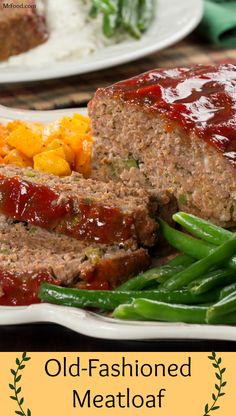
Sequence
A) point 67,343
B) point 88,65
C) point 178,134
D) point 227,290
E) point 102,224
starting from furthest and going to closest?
point 88,65 → point 178,134 → point 102,224 → point 67,343 → point 227,290

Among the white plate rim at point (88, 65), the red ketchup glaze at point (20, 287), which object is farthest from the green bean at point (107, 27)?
the red ketchup glaze at point (20, 287)

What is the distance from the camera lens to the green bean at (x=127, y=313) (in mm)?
5160

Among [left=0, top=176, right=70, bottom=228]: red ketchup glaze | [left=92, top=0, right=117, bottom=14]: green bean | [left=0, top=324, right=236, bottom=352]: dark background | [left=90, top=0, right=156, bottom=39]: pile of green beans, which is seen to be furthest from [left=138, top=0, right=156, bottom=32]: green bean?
[left=0, top=324, right=236, bottom=352]: dark background

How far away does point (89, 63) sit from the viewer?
9391mm

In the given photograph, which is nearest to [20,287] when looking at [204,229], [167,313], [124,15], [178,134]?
[167,313]

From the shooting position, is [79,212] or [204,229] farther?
[79,212]

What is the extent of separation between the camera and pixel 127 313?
5172mm

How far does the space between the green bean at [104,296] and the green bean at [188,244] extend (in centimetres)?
30

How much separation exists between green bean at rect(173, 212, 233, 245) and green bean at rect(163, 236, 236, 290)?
0.54 ft

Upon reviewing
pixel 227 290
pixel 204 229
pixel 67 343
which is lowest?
pixel 67 343

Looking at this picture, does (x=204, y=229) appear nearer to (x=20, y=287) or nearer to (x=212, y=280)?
(x=212, y=280)

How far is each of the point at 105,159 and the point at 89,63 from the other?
2.91m

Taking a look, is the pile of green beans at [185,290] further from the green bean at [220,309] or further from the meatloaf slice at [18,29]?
the meatloaf slice at [18,29]

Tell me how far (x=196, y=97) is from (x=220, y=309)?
5.99ft
